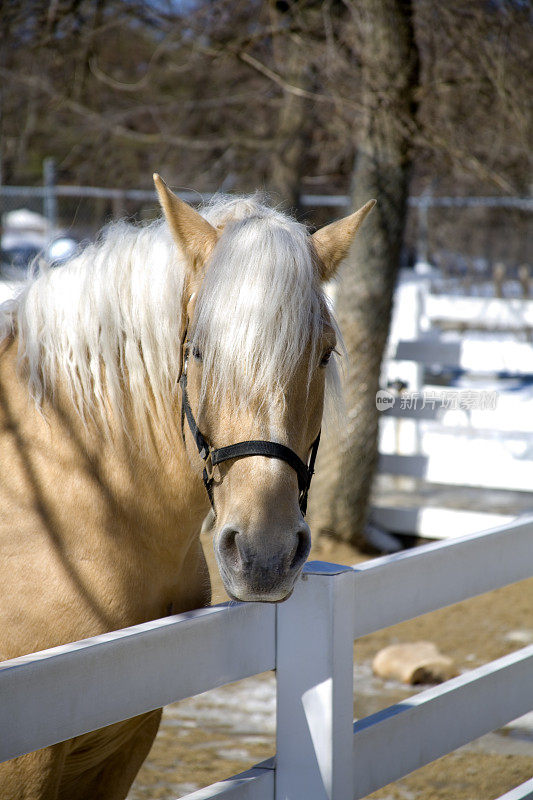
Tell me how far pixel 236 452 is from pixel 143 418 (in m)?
0.42

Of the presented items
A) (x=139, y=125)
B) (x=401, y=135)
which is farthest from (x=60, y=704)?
(x=139, y=125)

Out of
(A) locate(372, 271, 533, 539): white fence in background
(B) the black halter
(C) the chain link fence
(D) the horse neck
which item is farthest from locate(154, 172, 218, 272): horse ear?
(C) the chain link fence

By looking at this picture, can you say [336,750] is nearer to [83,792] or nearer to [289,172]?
[83,792]

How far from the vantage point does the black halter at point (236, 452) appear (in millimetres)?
1632

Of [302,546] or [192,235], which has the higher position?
[192,235]

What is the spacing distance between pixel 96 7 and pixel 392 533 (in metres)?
4.56

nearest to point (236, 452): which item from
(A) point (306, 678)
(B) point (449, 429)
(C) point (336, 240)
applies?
(A) point (306, 678)

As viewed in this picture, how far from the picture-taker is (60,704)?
139 centimetres

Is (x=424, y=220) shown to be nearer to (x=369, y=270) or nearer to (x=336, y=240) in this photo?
(x=369, y=270)

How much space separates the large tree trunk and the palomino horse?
3.56m

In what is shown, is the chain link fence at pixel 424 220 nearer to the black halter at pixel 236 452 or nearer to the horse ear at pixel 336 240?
the horse ear at pixel 336 240

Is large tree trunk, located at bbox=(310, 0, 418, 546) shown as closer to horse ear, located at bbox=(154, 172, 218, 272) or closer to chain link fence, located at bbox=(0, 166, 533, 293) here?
chain link fence, located at bbox=(0, 166, 533, 293)

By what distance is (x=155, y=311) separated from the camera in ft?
6.46

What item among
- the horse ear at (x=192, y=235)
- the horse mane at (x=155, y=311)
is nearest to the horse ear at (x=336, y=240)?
the horse mane at (x=155, y=311)
